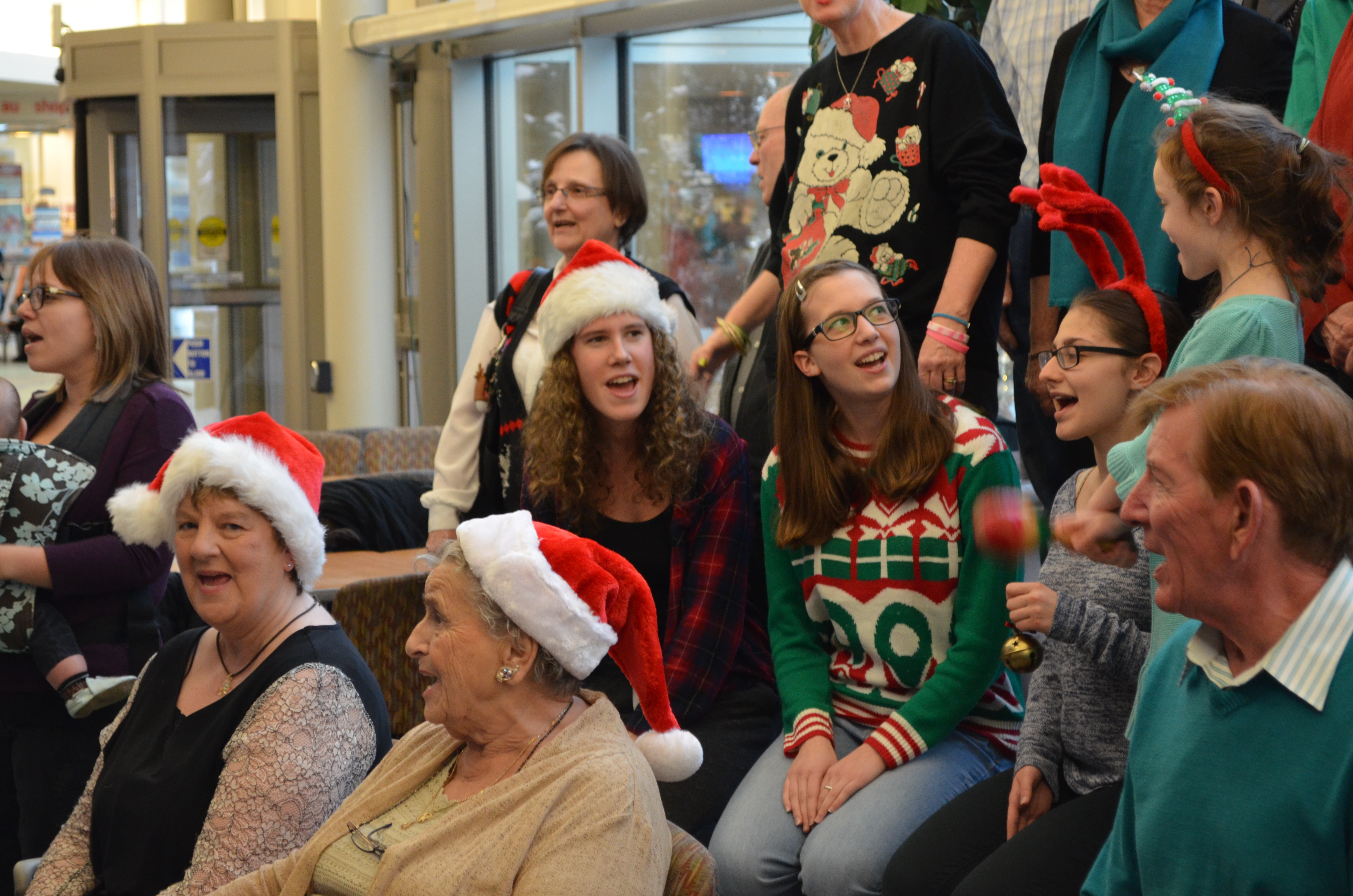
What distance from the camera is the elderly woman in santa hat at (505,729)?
1.67 metres

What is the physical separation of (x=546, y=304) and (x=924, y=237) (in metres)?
0.85

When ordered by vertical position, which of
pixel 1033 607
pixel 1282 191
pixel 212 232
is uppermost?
pixel 212 232

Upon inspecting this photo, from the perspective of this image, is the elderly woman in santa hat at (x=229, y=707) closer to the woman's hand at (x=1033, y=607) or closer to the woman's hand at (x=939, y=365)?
the woman's hand at (x=1033, y=607)

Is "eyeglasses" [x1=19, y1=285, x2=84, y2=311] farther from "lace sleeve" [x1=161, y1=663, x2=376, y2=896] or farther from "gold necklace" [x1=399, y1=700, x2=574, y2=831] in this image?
"gold necklace" [x1=399, y1=700, x2=574, y2=831]

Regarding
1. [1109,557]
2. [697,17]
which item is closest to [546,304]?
[1109,557]

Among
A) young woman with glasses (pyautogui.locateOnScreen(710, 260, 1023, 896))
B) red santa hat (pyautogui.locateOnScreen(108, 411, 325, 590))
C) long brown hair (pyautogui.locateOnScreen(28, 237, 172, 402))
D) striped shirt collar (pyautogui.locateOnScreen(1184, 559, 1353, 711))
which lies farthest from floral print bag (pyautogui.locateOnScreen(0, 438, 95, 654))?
striped shirt collar (pyautogui.locateOnScreen(1184, 559, 1353, 711))

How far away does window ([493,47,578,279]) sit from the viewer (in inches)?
269

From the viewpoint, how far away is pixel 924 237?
A: 8.61ft

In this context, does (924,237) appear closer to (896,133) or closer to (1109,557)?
(896,133)

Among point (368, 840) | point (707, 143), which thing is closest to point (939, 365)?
point (368, 840)

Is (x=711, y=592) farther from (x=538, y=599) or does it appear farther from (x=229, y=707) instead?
(x=229, y=707)

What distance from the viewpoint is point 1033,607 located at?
1.88 meters

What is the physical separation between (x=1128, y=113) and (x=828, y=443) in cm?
87

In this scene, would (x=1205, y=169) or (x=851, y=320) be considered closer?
(x=1205, y=169)
